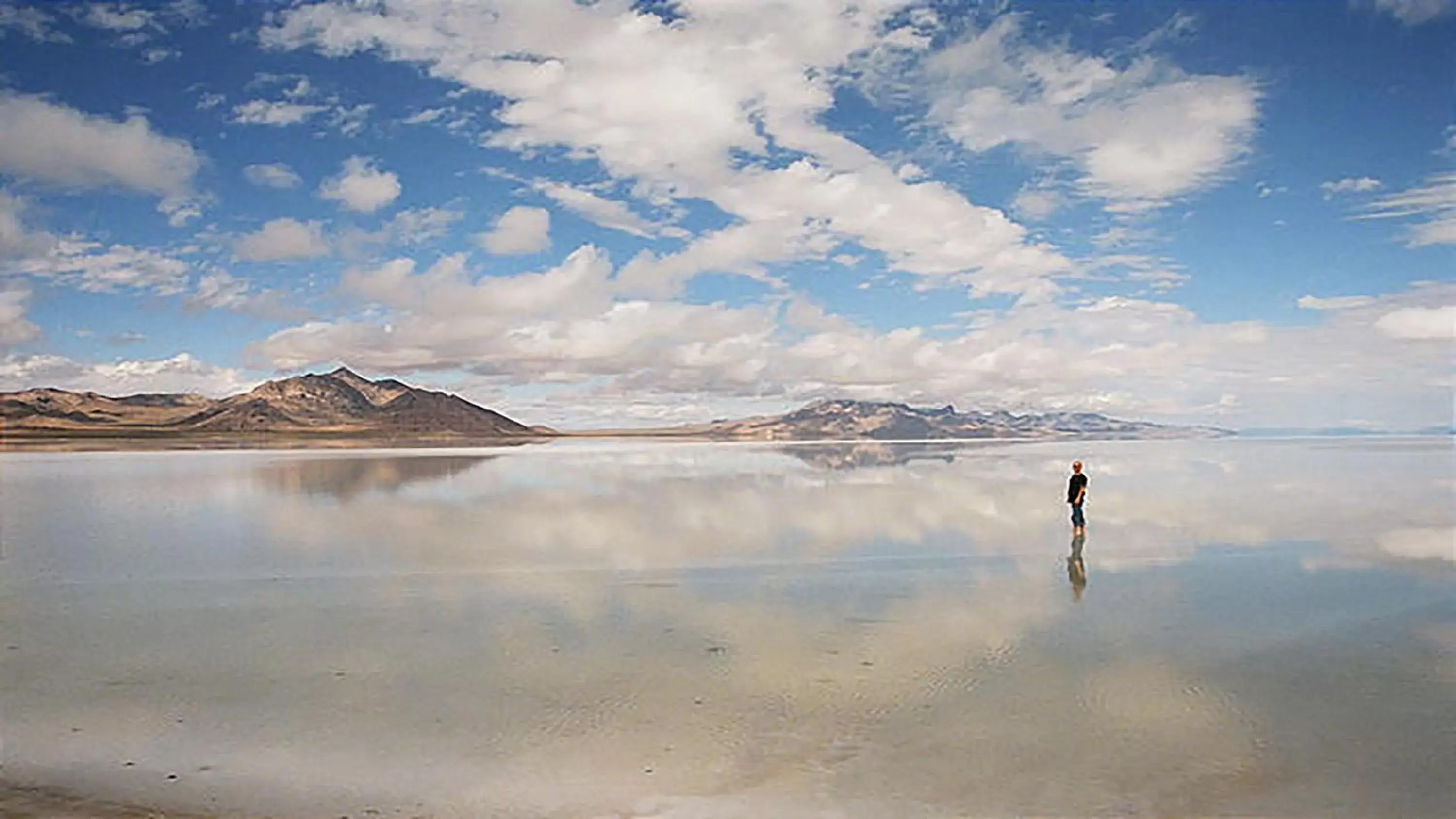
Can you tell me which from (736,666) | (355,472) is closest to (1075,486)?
(736,666)

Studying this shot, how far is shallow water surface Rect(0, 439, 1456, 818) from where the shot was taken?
606 cm

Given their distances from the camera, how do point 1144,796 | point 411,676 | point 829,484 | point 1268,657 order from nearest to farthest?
point 1144,796 < point 411,676 < point 1268,657 < point 829,484

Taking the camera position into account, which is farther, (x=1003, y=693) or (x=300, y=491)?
(x=300, y=491)

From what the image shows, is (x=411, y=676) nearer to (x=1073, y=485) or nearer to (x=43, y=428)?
(x=1073, y=485)

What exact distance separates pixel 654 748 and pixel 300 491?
2598 cm

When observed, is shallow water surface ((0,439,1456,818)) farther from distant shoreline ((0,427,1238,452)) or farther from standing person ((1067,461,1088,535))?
distant shoreline ((0,427,1238,452))

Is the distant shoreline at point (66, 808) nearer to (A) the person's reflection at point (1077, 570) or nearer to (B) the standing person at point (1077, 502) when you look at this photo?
(A) the person's reflection at point (1077, 570)

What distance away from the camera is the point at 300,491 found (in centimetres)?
2944

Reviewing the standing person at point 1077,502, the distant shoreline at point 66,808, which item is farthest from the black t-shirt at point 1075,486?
the distant shoreline at point 66,808

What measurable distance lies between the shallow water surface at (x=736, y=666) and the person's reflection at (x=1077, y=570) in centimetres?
6

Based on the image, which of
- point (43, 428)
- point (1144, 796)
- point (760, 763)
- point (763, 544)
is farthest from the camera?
point (43, 428)

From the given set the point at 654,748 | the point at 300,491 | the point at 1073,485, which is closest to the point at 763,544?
the point at 1073,485

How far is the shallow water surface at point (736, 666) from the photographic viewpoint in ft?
19.9

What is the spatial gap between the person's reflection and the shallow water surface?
0.06m
